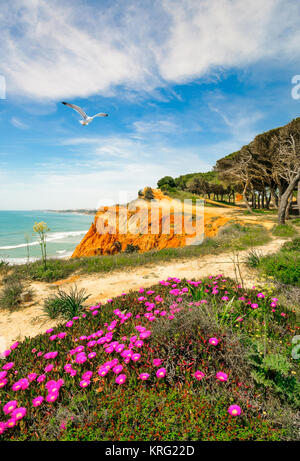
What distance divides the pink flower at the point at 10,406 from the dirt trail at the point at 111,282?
2.46m

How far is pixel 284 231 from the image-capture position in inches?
482

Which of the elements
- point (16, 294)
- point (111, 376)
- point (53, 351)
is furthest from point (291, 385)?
point (16, 294)

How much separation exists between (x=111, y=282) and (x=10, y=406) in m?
5.18

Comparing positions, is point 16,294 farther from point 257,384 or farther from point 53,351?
point 257,384

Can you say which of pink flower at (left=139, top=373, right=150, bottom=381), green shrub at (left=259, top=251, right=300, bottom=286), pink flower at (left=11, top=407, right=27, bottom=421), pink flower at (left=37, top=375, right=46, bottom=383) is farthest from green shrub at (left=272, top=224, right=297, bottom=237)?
pink flower at (left=11, top=407, right=27, bottom=421)

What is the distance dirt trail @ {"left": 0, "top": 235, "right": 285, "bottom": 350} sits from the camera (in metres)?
4.48

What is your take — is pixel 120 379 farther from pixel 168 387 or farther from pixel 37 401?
pixel 37 401

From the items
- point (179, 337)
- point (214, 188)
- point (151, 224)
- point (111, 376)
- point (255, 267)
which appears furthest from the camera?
point (214, 188)

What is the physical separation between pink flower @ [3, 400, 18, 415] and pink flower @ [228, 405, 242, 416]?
1933 millimetres

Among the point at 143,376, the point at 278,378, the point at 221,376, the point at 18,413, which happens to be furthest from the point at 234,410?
the point at 18,413

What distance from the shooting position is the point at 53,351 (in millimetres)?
2693

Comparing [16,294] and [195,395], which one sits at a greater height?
[195,395]

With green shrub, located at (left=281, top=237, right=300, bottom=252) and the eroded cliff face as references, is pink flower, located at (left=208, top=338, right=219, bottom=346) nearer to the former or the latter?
green shrub, located at (left=281, top=237, right=300, bottom=252)

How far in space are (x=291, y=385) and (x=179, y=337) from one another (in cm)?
114
